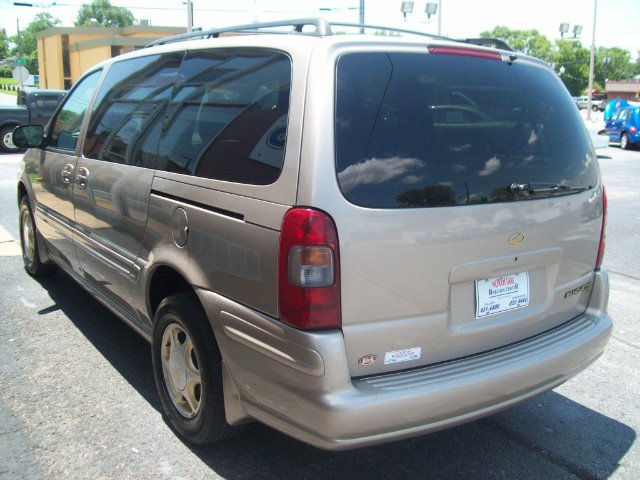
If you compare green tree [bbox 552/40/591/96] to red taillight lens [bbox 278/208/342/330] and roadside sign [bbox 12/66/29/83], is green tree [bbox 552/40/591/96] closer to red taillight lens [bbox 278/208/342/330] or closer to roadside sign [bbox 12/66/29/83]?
roadside sign [bbox 12/66/29/83]

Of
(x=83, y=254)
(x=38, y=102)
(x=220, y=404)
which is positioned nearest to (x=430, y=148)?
(x=220, y=404)

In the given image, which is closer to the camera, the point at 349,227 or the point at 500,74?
the point at 349,227

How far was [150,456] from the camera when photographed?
2.99 metres

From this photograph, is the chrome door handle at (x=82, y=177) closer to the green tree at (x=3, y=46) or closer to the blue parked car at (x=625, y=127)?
the blue parked car at (x=625, y=127)

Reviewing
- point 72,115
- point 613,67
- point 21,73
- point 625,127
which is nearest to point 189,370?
point 72,115

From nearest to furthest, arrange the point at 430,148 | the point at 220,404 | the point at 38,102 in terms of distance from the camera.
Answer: the point at 430,148
the point at 220,404
the point at 38,102

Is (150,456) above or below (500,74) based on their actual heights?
below

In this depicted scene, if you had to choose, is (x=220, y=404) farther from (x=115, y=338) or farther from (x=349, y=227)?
(x=115, y=338)

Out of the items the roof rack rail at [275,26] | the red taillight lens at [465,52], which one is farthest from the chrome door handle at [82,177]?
the red taillight lens at [465,52]

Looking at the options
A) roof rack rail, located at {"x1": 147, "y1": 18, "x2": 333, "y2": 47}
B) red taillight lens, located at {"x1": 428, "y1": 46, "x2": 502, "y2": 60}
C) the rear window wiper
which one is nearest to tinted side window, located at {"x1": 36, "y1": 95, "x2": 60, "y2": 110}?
roof rack rail, located at {"x1": 147, "y1": 18, "x2": 333, "y2": 47}

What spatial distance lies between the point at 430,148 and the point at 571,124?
1.04 meters

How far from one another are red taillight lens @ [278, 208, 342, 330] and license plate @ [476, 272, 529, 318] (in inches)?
26.8

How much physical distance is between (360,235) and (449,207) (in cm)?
43

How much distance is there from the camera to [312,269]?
228 centimetres
